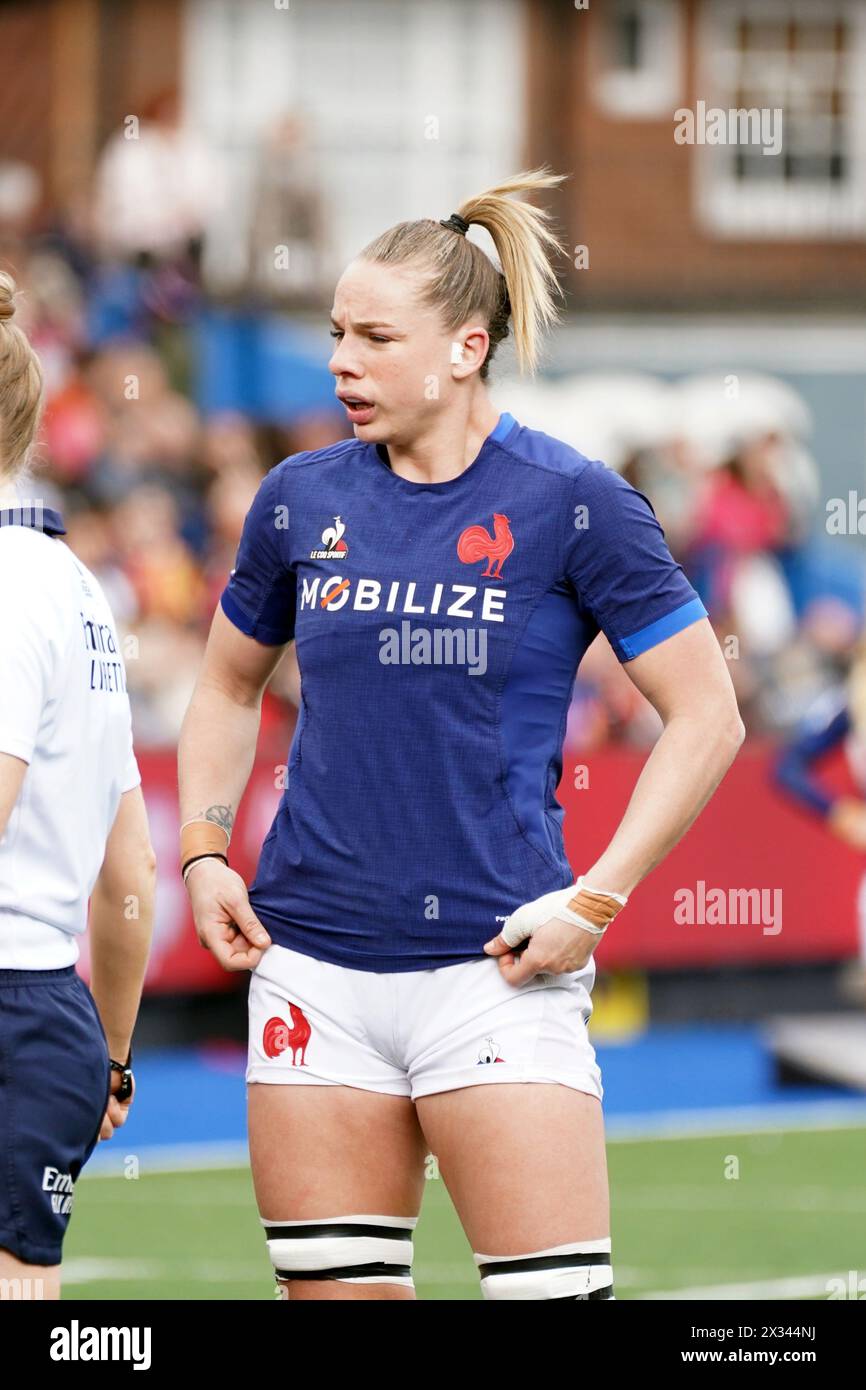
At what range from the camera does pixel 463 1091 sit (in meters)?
3.67

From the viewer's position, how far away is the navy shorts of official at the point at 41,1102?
330cm

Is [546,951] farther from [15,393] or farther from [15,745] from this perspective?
[15,393]

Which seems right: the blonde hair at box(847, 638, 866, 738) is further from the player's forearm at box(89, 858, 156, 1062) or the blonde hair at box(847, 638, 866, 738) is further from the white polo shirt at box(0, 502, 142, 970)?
the white polo shirt at box(0, 502, 142, 970)

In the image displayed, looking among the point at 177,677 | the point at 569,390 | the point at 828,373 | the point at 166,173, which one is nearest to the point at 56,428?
the point at 177,677

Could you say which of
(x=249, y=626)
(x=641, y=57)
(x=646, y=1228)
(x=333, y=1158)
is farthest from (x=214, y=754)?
(x=641, y=57)

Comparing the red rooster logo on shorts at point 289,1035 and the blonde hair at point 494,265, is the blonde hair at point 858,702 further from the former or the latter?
the red rooster logo on shorts at point 289,1035

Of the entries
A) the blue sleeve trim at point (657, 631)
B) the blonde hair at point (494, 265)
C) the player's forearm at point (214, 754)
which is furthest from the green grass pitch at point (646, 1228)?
the blonde hair at point (494, 265)

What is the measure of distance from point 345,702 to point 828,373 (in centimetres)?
1533

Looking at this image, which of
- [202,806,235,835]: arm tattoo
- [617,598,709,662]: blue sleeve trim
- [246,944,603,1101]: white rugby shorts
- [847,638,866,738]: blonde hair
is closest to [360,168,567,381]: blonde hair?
[617,598,709,662]: blue sleeve trim

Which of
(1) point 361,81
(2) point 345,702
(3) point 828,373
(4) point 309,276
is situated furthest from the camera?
(1) point 361,81

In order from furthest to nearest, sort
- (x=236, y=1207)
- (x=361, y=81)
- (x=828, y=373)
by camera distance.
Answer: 1. (x=361, y=81)
2. (x=828, y=373)
3. (x=236, y=1207)

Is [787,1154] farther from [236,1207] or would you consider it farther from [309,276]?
[309,276]

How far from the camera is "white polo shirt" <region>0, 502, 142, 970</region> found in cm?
329

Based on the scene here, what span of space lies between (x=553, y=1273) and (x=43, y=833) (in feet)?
3.45
